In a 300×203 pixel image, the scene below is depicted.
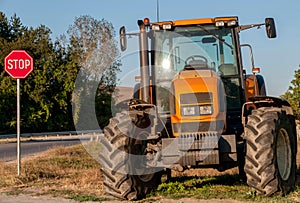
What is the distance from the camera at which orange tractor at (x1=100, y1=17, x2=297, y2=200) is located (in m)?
8.27

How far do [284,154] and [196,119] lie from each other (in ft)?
6.01

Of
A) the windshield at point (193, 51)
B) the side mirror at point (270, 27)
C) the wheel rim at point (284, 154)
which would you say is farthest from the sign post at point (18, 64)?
the wheel rim at point (284, 154)

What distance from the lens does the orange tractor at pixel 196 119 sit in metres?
8.27

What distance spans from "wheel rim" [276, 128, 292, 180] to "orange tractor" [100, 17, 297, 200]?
19mm

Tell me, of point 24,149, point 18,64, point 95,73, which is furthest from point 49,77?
point 18,64

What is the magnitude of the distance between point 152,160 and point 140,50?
2.17 m

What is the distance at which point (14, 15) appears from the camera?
62.7m

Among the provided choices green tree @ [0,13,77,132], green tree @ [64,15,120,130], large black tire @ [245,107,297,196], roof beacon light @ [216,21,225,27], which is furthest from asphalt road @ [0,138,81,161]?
green tree @ [0,13,77,132]

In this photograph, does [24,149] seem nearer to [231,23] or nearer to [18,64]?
[18,64]

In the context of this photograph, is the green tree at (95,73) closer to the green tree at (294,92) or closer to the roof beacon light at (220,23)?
the green tree at (294,92)

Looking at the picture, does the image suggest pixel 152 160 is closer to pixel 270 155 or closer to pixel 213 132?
pixel 213 132

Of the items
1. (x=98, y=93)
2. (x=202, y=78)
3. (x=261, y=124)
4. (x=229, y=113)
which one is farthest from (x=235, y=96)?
(x=98, y=93)

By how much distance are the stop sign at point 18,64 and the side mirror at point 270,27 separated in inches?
242

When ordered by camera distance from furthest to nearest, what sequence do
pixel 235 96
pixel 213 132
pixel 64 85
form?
pixel 64 85 → pixel 235 96 → pixel 213 132
